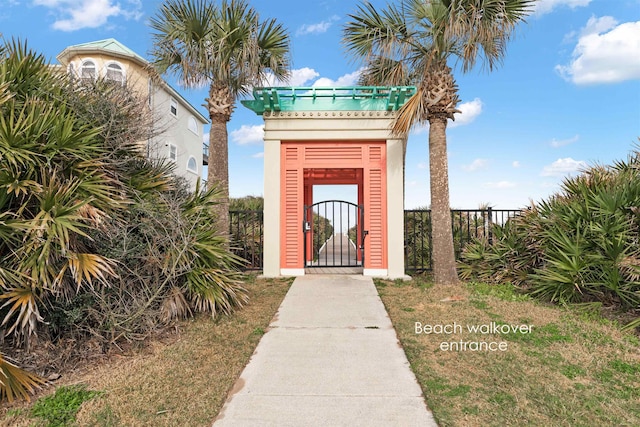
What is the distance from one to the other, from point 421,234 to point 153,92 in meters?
7.95

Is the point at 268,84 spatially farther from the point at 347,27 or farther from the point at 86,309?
the point at 86,309

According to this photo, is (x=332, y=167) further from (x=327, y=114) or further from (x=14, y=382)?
(x=14, y=382)

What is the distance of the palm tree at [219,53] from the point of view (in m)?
8.22

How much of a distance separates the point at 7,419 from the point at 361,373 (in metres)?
3.33

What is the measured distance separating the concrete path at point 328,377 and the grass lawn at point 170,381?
0.21 meters

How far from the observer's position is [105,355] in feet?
14.4

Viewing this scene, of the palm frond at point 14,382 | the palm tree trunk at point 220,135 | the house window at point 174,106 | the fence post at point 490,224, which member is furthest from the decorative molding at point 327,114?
the house window at point 174,106

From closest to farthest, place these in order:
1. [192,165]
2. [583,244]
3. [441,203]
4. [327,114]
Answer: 1. [583,244]
2. [441,203]
3. [327,114]
4. [192,165]

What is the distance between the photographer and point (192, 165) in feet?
82.9

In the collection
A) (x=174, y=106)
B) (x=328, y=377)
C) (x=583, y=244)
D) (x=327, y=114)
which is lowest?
(x=328, y=377)

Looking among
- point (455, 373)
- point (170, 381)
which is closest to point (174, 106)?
point (170, 381)

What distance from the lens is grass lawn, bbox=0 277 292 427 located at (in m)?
3.05

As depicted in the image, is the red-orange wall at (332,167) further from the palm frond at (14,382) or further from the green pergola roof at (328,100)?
the palm frond at (14,382)

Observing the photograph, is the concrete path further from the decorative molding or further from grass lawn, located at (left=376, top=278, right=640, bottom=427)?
the decorative molding
